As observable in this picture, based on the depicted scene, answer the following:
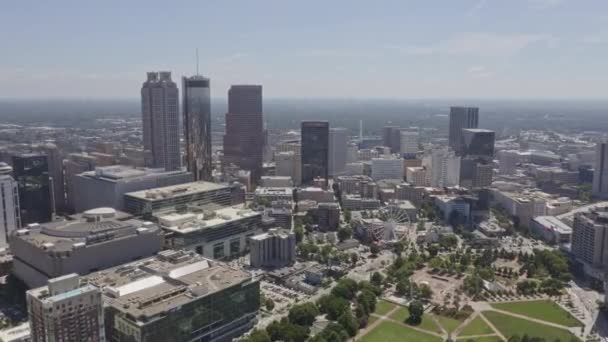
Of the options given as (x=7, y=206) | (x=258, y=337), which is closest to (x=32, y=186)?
(x=7, y=206)

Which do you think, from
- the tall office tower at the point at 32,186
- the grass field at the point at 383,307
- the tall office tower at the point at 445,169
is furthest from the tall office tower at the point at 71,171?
the tall office tower at the point at 445,169

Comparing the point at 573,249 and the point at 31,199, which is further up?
the point at 31,199

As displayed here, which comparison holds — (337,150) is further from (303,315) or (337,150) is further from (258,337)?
(258,337)

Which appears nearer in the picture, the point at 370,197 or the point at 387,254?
the point at 387,254

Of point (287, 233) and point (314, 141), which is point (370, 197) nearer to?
point (314, 141)

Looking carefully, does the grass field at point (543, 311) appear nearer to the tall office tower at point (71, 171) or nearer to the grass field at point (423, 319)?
the grass field at point (423, 319)

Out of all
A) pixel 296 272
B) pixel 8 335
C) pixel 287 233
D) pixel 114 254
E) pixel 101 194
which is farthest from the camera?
pixel 101 194

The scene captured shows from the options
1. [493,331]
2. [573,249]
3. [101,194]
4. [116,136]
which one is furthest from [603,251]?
[116,136]
